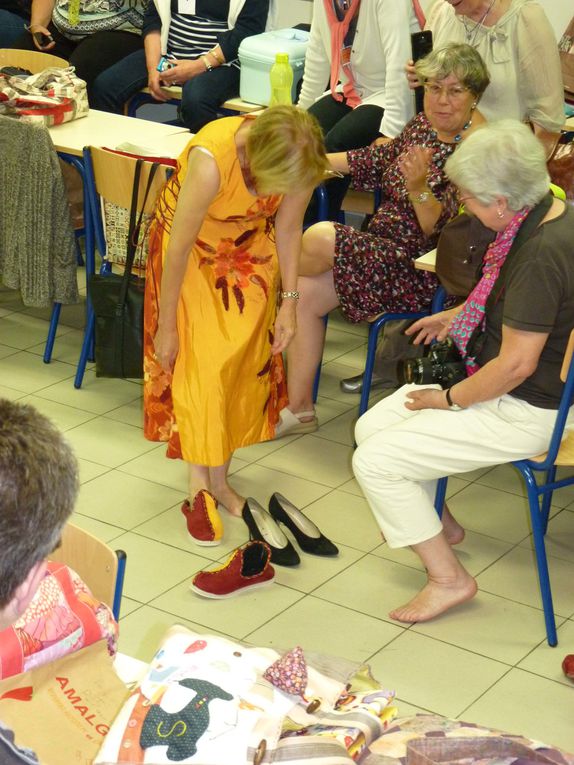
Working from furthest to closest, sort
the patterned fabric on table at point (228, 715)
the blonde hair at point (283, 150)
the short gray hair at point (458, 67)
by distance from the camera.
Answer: the short gray hair at point (458, 67) → the blonde hair at point (283, 150) → the patterned fabric on table at point (228, 715)

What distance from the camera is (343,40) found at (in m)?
4.60

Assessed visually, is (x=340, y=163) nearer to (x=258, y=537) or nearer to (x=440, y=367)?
(x=440, y=367)

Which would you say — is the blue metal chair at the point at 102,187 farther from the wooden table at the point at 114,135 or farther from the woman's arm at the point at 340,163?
the woman's arm at the point at 340,163

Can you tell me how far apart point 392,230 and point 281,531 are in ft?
3.84

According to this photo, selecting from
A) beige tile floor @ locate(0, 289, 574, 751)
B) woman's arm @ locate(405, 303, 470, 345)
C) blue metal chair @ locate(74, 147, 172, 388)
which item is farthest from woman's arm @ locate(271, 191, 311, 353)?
blue metal chair @ locate(74, 147, 172, 388)

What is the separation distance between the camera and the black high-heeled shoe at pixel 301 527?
333cm

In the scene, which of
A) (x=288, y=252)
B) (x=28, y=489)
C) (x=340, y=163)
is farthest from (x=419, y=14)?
(x=28, y=489)

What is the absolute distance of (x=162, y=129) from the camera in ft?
15.4

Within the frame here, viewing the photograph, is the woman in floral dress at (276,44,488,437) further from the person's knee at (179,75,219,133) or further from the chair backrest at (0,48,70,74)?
the chair backrest at (0,48,70,74)

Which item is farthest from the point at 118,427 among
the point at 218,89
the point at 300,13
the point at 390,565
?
the point at 300,13

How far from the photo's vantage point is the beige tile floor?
2.80 meters

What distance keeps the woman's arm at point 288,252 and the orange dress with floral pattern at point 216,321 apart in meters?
0.02

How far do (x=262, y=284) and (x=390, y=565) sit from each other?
899mm

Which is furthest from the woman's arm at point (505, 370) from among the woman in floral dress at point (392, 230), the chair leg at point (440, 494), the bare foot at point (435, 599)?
the woman in floral dress at point (392, 230)
